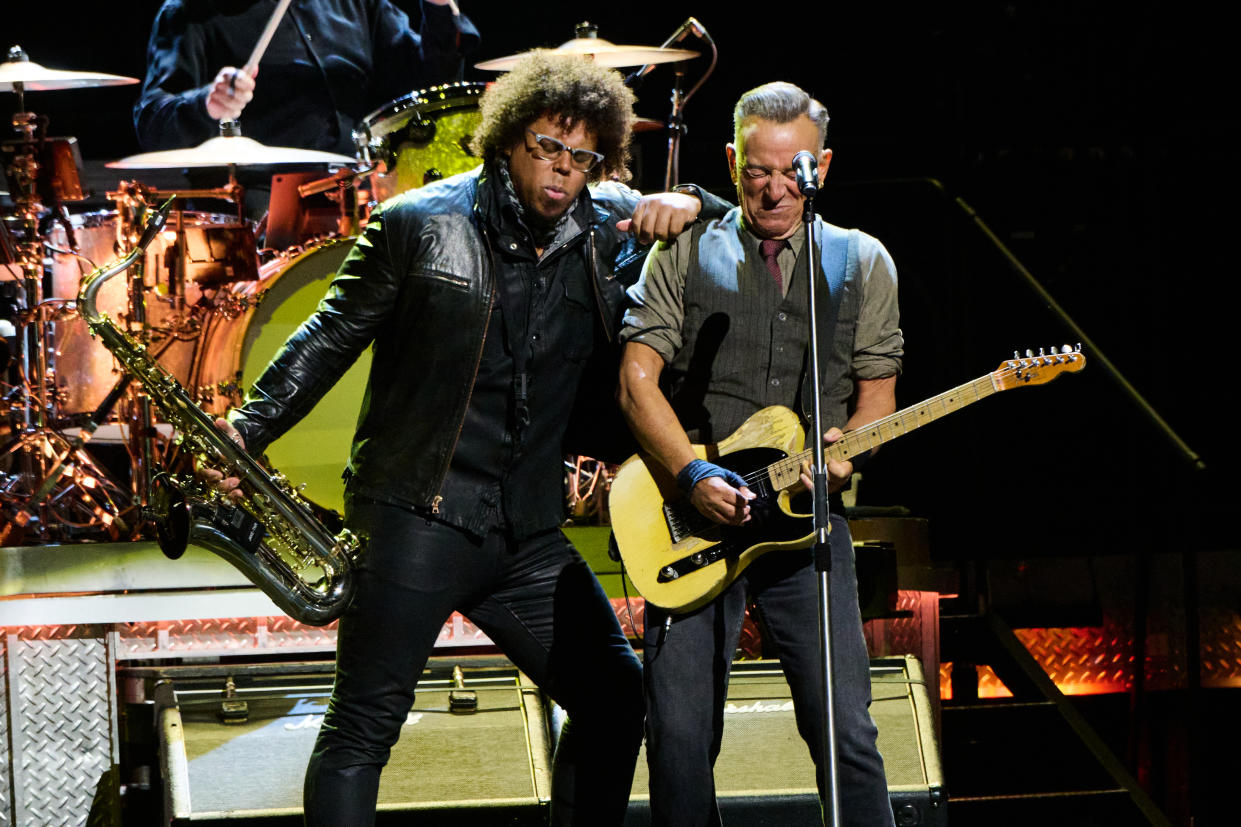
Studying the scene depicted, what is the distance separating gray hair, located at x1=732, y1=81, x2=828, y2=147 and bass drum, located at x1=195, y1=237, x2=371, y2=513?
109 inches

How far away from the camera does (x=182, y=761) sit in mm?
4152

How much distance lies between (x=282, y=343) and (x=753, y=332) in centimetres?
299

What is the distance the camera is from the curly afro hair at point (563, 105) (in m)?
3.22

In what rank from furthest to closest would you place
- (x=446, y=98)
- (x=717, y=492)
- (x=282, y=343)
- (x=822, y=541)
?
(x=282, y=343) → (x=446, y=98) → (x=717, y=492) → (x=822, y=541)

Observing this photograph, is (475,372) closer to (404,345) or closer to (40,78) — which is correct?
(404,345)

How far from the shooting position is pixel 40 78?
21.8 ft

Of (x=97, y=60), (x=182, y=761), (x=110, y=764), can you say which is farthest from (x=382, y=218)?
(x=97, y=60)

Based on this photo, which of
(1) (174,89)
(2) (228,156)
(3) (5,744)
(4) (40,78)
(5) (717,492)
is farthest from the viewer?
(1) (174,89)

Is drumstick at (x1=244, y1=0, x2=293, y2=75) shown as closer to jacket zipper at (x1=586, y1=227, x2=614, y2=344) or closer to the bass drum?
the bass drum

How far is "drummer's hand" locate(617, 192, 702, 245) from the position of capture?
3301 millimetres

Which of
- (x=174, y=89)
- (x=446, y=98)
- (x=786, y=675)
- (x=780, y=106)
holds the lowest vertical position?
(x=786, y=675)

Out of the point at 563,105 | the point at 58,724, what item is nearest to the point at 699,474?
the point at 563,105

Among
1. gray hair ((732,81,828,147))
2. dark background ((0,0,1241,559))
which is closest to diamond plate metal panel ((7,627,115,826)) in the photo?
gray hair ((732,81,828,147))

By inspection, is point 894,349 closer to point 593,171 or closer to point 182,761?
point 593,171
